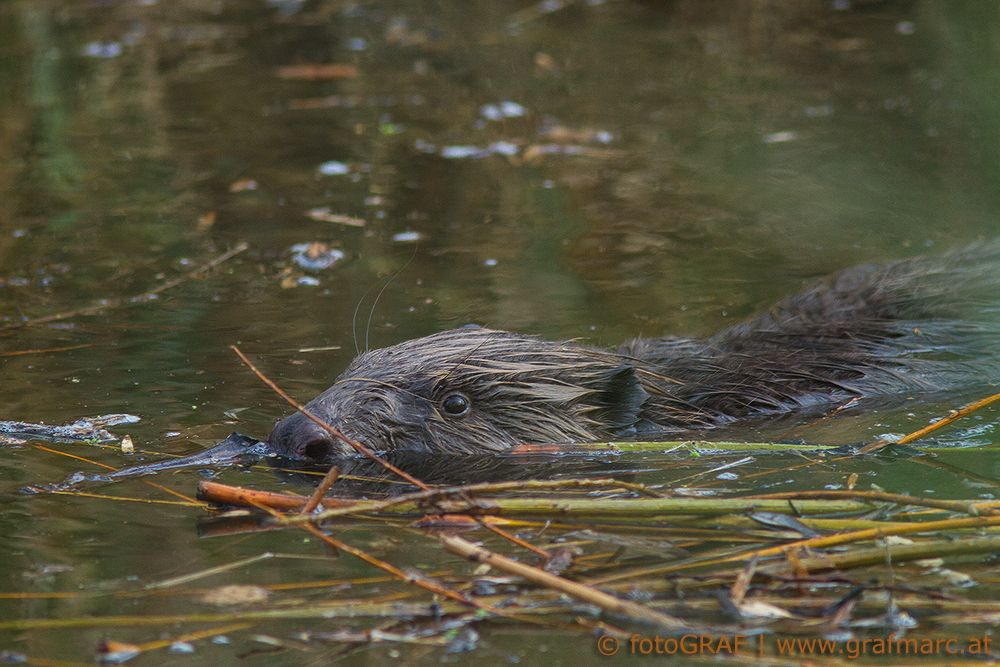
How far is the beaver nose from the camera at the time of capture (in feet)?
13.1

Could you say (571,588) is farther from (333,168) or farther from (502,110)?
(502,110)

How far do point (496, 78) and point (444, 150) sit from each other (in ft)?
7.70

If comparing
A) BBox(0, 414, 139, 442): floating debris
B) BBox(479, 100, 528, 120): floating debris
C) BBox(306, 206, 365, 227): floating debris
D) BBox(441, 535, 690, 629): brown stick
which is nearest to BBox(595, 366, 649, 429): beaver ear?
BBox(441, 535, 690, 629): brown stick

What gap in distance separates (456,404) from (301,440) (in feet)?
2.22

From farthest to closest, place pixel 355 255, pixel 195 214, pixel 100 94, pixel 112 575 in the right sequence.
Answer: pixel 100 94 → pixel 195 214 → pixel 355 255 → pixel 112 575

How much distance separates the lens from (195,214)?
24.1 feet

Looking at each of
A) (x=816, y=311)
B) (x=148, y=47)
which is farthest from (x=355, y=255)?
(x=148, y=47)

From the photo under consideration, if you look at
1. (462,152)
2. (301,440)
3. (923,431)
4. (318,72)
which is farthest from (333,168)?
(923,431)

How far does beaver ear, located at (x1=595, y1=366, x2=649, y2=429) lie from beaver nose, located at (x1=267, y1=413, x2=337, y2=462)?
3.72 ft

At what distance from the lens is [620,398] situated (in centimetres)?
447

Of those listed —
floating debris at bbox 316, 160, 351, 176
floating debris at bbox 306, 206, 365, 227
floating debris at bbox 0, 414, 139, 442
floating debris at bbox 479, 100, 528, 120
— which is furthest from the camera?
floating debris at bbox 479, 100, 528, 120

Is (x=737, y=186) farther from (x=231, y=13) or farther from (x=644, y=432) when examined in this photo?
(x=231, y=13)

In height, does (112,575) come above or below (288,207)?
above

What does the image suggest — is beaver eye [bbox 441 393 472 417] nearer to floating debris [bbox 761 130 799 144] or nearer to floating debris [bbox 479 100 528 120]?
floating debris [bbox 761 130 799 144]
